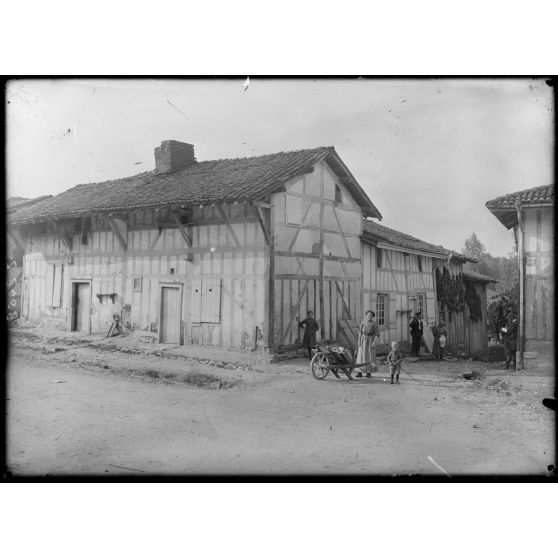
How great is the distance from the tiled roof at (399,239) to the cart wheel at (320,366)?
112 cm

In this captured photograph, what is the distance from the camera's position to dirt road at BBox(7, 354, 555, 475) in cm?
354

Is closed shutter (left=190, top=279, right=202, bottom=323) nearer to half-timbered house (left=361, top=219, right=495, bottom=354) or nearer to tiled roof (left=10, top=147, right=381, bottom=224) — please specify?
tiled roof (left=10, top=147, right=381, bottom=224)

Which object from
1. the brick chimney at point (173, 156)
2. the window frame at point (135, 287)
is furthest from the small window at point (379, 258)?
the window frame at point (135, 287)

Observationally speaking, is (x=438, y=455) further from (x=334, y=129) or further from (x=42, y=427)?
(x=42, y=427)

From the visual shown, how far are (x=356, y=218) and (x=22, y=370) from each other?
3.18m

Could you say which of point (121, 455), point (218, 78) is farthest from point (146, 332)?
point (218, 78)

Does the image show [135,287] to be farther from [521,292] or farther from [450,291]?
[521,292]

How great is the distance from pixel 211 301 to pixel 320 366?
1.08 metres

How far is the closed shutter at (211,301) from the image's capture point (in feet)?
12.8

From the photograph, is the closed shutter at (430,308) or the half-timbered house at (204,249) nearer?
the half-timbered house at (204,249)

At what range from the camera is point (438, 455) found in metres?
3.54

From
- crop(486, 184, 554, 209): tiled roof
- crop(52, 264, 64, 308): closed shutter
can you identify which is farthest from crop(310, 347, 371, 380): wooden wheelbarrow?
crop(52, 264, 64, 308): closed shutter

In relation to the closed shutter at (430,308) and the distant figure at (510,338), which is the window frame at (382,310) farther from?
the distant figure at (510,338)

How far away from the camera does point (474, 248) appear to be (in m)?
3.78
